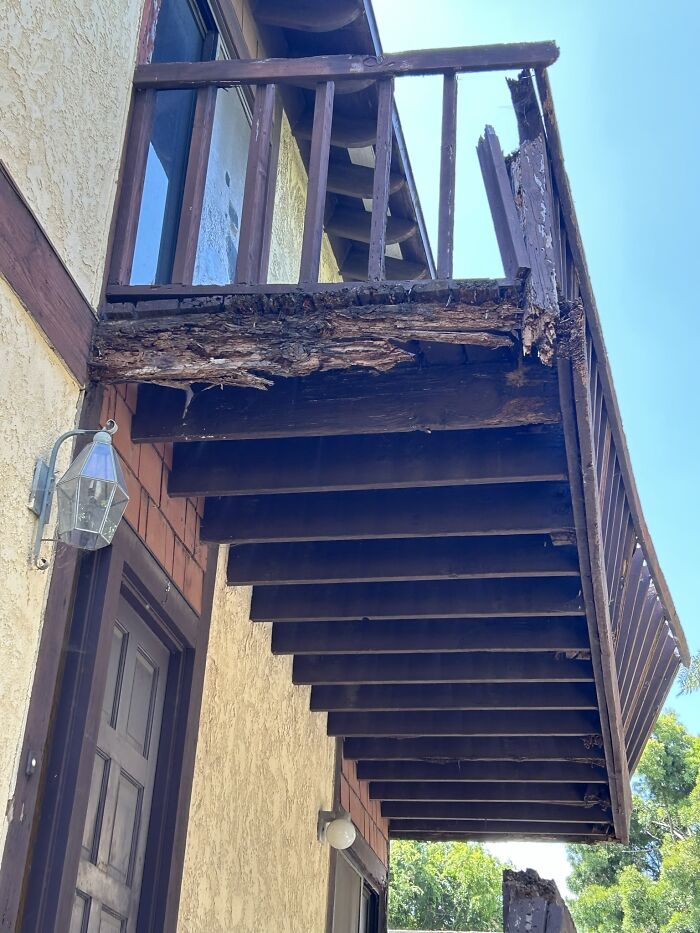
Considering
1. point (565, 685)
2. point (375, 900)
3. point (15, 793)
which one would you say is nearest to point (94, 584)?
point (15, 793)

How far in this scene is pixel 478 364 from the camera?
3.32 m

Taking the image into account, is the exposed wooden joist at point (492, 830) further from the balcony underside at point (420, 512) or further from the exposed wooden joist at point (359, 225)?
the exposed wooden joist at point (359, 225)

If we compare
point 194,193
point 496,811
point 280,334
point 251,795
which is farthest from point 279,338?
point 496,811

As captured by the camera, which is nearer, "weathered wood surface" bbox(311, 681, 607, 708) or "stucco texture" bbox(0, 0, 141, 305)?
"stucco texture" bbox(0, 0, 141, 305)

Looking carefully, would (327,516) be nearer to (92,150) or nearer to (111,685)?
(111,685)

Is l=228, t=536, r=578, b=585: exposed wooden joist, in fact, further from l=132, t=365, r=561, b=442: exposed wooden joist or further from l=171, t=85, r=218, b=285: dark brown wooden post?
l=171, t=85, r=218, b=285: dark brown wooden post

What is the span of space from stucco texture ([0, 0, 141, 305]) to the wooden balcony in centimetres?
12

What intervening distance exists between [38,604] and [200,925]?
1.77 meters

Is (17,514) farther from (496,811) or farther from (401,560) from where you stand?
(496,811)

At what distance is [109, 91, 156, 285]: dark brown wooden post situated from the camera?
3291 mm

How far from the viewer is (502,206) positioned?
3033 millimetres

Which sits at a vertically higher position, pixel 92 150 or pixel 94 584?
pixel 92 150

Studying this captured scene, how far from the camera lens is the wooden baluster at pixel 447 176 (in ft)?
10.3

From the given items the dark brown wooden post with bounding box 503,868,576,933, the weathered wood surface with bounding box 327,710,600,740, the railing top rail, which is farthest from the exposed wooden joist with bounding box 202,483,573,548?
the weathered wood surface with bounding box 327,710,600,740
